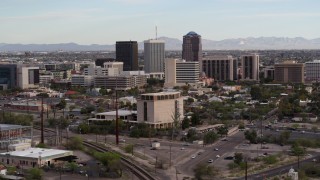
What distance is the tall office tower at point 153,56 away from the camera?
73625 millimetres

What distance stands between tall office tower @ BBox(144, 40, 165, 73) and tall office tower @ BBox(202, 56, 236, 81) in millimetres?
8392

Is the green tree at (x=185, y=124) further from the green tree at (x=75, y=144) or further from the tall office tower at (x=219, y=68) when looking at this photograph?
the tall office tower at (x=219, y=68)

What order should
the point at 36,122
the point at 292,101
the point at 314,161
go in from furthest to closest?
1. the point at 292,101
2. the point at 36,122
3. the point at 314,161

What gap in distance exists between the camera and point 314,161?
20922 millimetres

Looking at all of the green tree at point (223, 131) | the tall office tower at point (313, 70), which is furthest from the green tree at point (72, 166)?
the tall office tower at point (313, 70)

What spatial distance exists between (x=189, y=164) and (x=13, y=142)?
7.69 m

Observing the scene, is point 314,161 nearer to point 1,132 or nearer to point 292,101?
point 1,132

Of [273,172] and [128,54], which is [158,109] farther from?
[128,54]

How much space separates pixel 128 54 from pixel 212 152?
53.0 metres

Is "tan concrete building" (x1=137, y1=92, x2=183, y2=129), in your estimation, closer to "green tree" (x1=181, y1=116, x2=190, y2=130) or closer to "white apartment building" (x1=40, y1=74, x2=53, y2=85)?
"green tree" (x1=181, y1=116, x2=190, y2=130)

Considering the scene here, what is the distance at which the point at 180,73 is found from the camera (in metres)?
59.4

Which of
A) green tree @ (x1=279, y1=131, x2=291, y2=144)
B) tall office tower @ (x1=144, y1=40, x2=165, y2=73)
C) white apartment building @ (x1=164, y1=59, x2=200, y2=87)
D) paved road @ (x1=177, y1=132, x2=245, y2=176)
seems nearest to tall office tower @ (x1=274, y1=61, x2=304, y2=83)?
white apartment building @ (x1=164, y1=59, x2=200, y2=87)

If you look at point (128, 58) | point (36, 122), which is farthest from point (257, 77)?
point (36, 122)

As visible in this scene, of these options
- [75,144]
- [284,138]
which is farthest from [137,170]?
[284,138]
